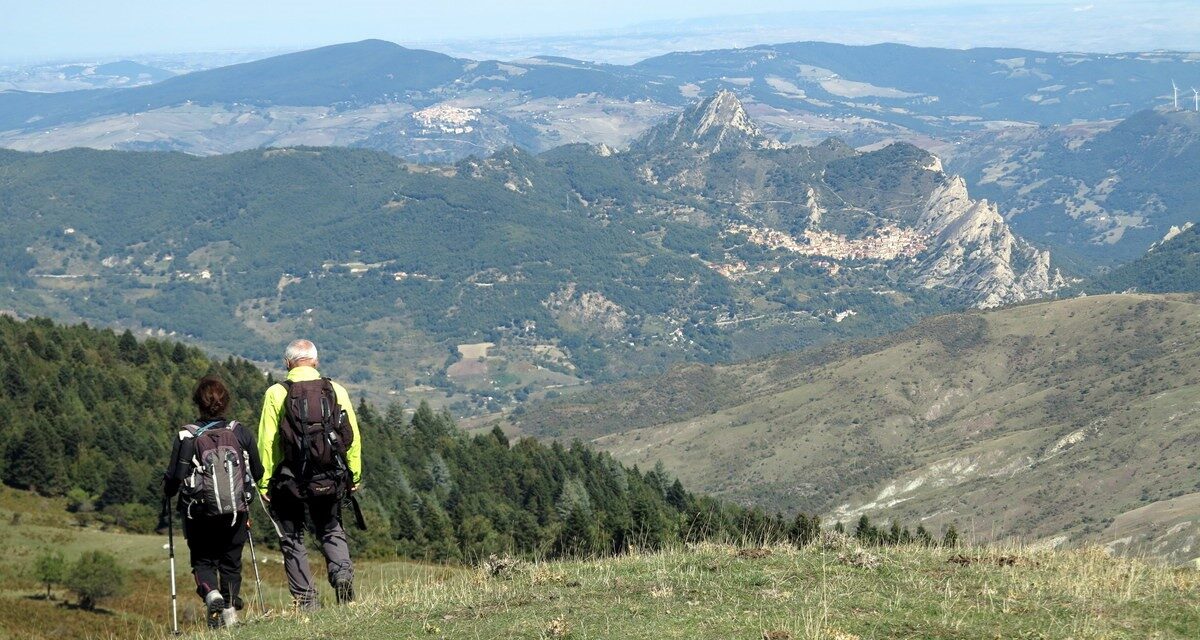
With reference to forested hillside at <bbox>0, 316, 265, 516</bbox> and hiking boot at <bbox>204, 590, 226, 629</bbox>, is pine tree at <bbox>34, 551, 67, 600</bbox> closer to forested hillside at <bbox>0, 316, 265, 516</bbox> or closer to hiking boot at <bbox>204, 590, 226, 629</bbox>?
hiking boot at <bbox>204, 590, 226, 629</bbox>

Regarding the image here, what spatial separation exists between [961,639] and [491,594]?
7105 millimetres

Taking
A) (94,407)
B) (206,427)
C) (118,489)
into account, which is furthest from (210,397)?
(94,407)

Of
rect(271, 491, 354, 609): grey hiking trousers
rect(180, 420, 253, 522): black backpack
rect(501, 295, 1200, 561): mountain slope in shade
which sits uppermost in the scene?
rect(180, 420, 253, 522): black backpack

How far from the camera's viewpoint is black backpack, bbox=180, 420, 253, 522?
17.1 m

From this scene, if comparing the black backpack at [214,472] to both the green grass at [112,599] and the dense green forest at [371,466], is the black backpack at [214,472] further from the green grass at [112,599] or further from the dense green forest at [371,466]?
the dense green forest at [371,466]

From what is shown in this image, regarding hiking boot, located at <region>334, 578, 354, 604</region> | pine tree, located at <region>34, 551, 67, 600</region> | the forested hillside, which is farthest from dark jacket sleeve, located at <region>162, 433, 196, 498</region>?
the forested hillside

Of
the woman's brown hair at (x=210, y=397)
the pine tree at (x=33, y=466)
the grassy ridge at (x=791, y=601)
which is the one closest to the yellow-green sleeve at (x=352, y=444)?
the woman's brown hair at (x=210, y=397)

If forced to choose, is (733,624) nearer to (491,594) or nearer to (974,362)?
(491,594)

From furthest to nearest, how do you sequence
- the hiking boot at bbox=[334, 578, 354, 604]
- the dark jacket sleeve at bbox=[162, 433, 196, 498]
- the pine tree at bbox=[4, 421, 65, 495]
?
the pine tree at bbox=[4, 421, 65, 495], the hiking boot at bbox=[334, 578, 354, 604], the dark jacket sleeve at bbox=[162, 433, 196, 498]

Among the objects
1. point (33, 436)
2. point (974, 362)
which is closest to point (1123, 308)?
point (974, 362)

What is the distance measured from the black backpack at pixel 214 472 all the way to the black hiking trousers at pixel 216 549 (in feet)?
1.18

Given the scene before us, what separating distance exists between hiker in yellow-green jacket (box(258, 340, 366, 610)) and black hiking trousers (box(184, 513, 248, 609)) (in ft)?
2.03

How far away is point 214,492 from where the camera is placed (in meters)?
17.1

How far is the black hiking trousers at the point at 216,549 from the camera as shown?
1775 cm
